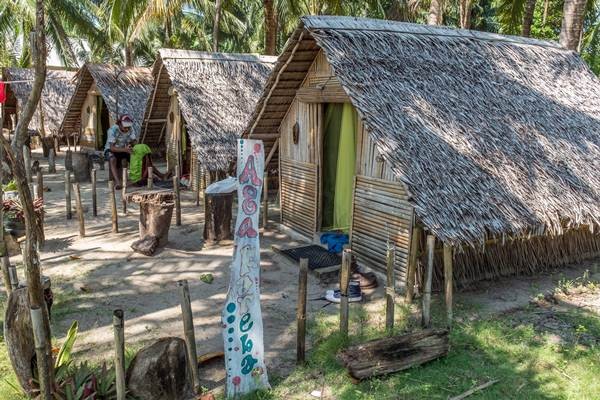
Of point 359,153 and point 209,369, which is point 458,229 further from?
point 209,369

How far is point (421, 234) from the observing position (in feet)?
20.7

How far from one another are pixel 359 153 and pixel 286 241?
2.26 meters

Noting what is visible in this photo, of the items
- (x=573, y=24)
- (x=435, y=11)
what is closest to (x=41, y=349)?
(x=573, y=24)

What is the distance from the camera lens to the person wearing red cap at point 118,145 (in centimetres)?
1283

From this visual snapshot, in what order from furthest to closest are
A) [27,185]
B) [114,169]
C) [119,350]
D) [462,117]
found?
1. [114,169]
2. [462,117]
3. [119,350]
4. [27,185]

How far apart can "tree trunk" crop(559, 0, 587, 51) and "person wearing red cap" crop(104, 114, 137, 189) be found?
981cm

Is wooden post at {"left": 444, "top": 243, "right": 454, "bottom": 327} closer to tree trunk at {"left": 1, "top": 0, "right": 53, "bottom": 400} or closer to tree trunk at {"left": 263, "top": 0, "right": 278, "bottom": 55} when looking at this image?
tree trunk at {"left": 1, "top": 0, "right": 53, "bottom": 400}

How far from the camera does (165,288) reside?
263 inches

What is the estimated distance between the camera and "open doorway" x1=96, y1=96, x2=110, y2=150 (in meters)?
18.7

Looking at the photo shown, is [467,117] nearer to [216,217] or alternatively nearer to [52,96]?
[216,217]

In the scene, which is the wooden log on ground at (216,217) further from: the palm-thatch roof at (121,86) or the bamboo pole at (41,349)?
the palm-thatch roof at (121,86)

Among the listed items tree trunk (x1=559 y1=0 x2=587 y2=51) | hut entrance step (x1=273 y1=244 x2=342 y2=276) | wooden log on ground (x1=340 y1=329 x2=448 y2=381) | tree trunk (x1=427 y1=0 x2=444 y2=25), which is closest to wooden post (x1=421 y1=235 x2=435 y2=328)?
wooden log on ground (x1=340 y1=329 x2=448 y2=381)

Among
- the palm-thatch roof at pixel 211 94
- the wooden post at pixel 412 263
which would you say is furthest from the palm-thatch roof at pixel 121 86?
the wooden post at pixel 412 263

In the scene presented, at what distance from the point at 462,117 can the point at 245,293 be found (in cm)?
417
